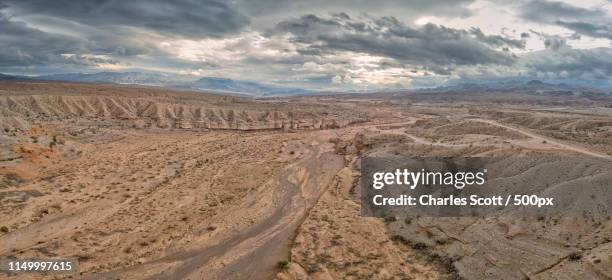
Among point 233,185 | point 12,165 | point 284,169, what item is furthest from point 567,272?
point 12,165

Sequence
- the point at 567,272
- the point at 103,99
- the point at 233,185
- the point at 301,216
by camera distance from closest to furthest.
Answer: the point at 567,272 → the point at 301,216 → the point at 233,185 → the point at 103,99

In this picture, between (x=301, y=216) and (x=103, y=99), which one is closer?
(x=301, y=216)

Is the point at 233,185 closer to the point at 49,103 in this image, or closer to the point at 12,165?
the point at 12,165

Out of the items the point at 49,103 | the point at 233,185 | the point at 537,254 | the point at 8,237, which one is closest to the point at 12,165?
the point at 8,237

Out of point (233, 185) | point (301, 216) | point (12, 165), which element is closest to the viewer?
point (301, 216)

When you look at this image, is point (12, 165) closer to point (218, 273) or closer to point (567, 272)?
point (218, 273)

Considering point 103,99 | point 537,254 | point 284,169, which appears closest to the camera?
point 537,254

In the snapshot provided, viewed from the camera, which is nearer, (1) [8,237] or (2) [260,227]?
(1) [8,237]

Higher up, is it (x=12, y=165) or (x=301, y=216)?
(x=12, y=165)

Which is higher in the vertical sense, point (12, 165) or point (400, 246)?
point (12, 165)
